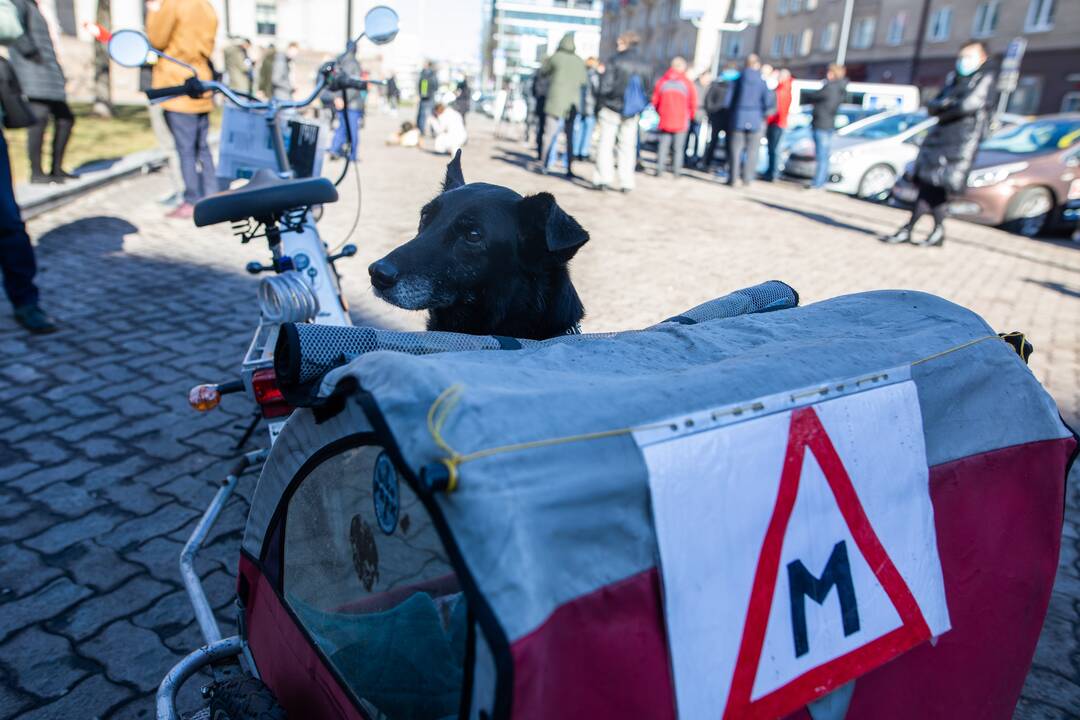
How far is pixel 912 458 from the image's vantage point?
140 centimetres

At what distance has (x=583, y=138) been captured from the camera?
17203 mm

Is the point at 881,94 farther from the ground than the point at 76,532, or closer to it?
farther from the ground

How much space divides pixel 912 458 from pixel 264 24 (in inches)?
1890

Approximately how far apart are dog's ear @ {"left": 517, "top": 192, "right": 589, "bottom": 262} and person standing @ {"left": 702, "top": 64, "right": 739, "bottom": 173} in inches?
515

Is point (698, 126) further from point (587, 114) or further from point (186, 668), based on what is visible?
point (186, 668)

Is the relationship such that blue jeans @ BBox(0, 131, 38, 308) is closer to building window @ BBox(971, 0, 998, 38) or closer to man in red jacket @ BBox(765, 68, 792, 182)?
man in red jacket @ BBox(765, 68, 792, 182)

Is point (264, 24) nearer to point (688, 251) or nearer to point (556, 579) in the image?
point (688, 251)

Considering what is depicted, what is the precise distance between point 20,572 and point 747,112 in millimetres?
13611

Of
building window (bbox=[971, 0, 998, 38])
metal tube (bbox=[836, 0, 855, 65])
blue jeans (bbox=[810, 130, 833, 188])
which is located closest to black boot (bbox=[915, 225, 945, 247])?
blue jeans (bbox=[810, 130, 833, 188])

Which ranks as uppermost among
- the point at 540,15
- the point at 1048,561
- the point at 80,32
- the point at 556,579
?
the point at 540,15

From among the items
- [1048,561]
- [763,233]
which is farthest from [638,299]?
[1048,561]

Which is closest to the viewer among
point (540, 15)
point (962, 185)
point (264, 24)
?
point (962, 185)

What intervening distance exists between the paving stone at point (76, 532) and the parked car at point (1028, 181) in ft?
40.5

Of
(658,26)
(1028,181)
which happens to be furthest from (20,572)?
(658,26)
